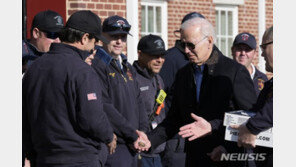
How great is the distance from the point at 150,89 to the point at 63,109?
253 centimetres

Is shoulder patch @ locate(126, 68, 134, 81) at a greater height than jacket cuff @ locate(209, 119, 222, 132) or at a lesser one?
greater

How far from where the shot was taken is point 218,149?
560 centimetres

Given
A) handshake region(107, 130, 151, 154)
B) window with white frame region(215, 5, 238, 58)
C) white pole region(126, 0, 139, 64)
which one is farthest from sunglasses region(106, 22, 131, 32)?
window with white frame region(215, 5, 238, 58)

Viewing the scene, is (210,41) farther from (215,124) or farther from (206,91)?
(215,124)

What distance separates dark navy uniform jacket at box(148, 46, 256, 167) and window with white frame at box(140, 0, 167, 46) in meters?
6.57

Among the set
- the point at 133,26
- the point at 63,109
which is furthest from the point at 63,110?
the point at 133,26

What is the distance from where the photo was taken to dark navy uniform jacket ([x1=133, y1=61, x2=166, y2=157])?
7.68m

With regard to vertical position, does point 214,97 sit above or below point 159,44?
below

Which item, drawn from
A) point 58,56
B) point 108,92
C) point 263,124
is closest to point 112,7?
point 108,92

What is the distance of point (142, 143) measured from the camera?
6496mm

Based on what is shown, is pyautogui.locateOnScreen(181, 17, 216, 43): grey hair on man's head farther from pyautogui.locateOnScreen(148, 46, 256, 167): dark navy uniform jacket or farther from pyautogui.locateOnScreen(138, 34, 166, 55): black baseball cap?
pyautogui.locateOnScreen(138, 34, 166, 55): black baseball cap

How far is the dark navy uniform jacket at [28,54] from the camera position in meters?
6.36

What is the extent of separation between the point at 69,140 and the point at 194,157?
3.57 feet

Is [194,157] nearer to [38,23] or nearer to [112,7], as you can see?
[38,23]
